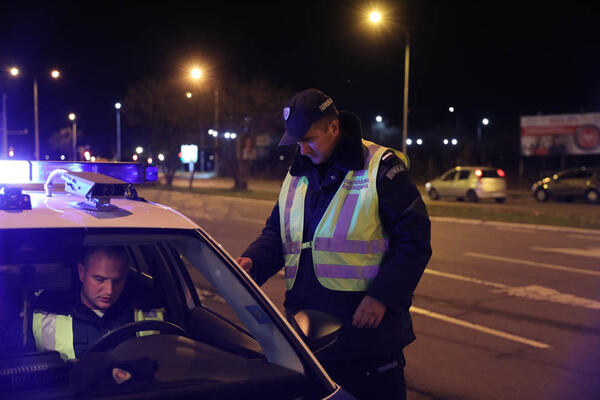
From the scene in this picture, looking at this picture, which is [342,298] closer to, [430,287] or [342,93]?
[430,287]

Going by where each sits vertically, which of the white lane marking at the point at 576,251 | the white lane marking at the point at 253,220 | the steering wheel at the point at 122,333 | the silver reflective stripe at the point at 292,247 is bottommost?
the white lane marking at the point at 576,251

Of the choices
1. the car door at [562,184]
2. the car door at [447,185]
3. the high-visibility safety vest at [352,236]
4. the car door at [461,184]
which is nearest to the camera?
the high-visibility safety vest at [352,236]

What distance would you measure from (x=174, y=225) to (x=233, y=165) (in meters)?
34.4

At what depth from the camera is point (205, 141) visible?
137 ft

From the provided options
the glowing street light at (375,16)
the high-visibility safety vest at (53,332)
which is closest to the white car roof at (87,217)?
the high-visibility safety vest at (53,332)

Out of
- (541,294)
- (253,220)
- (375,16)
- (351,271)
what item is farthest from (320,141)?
(375,16)

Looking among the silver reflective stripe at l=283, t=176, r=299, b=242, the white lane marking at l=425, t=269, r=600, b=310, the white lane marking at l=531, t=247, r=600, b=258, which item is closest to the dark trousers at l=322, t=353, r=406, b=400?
the silver reflective stripe at l=283, t=176, r=299, b=242

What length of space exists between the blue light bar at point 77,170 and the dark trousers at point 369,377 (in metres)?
1.40

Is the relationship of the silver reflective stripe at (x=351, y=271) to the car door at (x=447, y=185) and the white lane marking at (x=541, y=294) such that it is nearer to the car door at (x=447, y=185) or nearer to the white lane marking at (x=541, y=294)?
the white lane marking at (x=541, y=294)

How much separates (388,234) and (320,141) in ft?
1.63

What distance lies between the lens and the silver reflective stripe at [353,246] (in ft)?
9.18

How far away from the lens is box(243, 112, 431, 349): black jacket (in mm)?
2713

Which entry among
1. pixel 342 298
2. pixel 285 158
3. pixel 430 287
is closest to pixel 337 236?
pixel 342 298

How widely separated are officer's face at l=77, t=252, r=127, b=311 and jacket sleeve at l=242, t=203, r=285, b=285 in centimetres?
68
